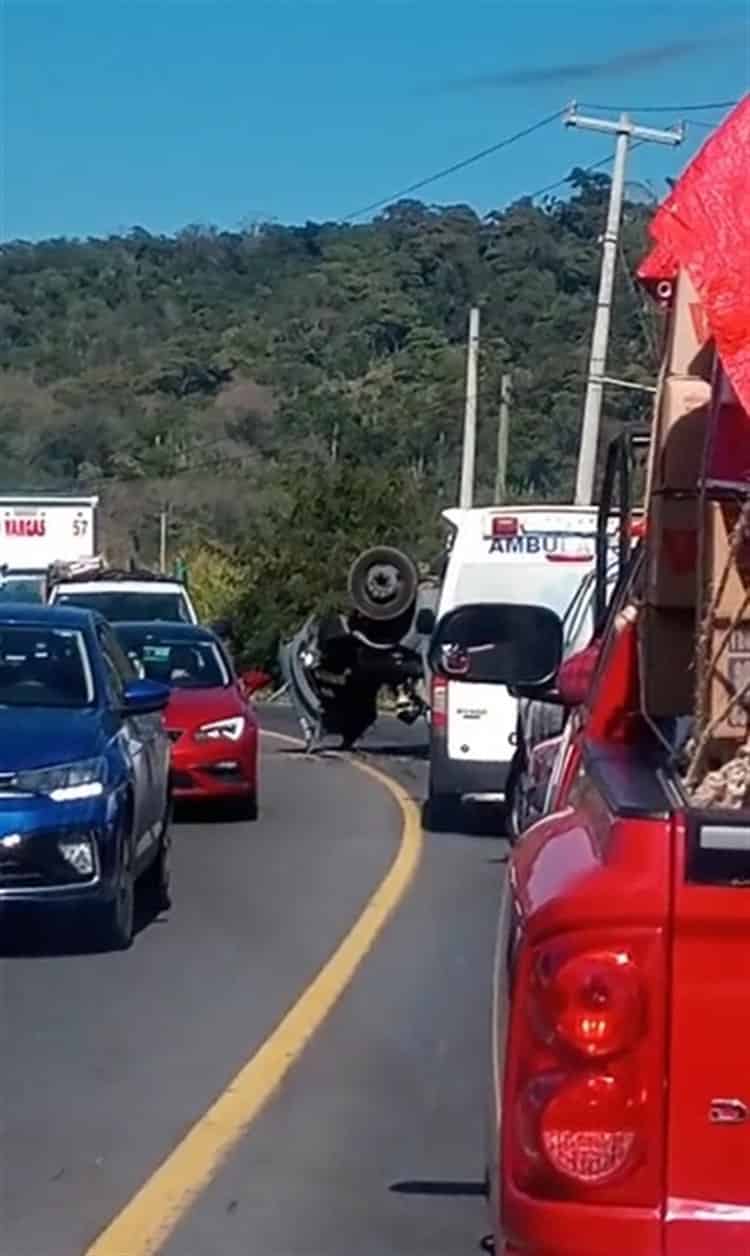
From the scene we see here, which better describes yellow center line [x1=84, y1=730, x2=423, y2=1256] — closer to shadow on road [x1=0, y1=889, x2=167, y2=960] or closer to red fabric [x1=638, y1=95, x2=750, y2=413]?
shadow on road [x1=0, y1=889, x2=167, y2=960]

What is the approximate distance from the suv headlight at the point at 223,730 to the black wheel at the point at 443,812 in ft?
4.95

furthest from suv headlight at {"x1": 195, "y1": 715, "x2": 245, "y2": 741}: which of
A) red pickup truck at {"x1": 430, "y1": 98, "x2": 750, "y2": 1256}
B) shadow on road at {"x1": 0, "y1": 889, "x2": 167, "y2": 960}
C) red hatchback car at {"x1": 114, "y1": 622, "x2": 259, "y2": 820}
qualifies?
red pickup truck at {"x1": 430, "y1": 98, "x2": 750, "y2": 1256}

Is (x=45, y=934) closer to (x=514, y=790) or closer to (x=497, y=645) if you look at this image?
(x=514, y=790)

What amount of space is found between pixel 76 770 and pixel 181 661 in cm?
839

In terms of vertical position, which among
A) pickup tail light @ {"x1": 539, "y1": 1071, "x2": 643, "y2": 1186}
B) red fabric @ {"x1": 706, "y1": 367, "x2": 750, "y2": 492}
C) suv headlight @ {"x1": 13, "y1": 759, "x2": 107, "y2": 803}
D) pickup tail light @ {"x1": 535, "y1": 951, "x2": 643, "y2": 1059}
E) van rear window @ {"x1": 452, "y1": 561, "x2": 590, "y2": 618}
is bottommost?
suv headlight @ {"x1": 13, "y1": 759, "x2": 107, "y2": 803}

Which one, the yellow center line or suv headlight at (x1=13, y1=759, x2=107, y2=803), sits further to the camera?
suv headlight at (x1=13, y1=759, x2=107, y2=803)

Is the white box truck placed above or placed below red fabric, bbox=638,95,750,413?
below

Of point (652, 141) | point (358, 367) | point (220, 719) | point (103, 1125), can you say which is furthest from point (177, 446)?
point (103, 1125)

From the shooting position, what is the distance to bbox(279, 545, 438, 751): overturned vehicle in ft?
90.6

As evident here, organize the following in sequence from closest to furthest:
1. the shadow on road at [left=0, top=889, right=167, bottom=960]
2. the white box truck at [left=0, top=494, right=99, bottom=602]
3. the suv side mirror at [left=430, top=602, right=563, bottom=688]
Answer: the suv side mirror at [left=430, top=602, right=563, bottom=688] → the shadow on road at [left=0, top=889, right=167, bottom=960] → the white box truck at [left=0, top=494, right=99, bottom=602]

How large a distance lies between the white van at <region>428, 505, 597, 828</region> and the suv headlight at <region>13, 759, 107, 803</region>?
6.87 meters

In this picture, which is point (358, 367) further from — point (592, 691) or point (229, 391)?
point (592, 691)

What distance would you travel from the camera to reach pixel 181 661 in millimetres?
20094

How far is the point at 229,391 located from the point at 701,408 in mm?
87104
